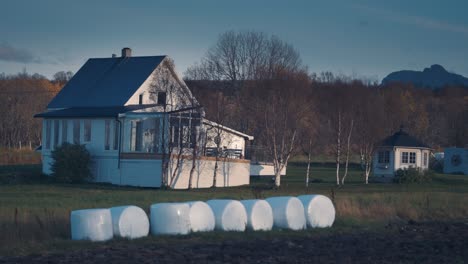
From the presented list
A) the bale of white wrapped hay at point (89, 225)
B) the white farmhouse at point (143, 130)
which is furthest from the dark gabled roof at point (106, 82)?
the bale of white wrapped hay at point (89, 225)

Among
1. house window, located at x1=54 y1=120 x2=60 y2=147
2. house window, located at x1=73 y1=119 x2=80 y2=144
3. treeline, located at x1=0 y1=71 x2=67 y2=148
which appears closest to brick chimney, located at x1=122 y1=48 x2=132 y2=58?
house window, located at x1=54 y1=120 x2=60 y2=147

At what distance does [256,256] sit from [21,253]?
511cm

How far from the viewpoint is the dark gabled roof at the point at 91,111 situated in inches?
1681

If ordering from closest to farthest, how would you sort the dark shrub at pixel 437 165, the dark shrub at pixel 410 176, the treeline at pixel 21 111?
the dark shrub at pixel 410 176, the dark shrub at pixel 437 165, the treeline at pixel 21 111

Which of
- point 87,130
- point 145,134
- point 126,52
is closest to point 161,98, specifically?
point 145,134

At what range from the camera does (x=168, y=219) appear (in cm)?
1866

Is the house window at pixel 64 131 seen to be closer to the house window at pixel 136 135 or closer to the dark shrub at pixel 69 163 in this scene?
the dark shrub at pixel 69 163

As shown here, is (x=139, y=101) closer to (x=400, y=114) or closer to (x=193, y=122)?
(x=193, y=122)

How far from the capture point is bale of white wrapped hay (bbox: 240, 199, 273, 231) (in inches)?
793

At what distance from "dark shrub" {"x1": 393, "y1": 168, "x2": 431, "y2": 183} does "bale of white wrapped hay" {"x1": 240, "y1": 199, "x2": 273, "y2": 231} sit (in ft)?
102

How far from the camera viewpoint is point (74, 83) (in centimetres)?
4978

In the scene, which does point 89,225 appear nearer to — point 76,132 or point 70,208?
point 70,208

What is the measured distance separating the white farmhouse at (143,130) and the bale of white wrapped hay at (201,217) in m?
21.4

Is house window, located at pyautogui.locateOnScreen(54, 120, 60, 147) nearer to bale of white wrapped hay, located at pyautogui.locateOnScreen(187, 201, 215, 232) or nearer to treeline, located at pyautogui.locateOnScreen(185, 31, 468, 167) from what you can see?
treeline, located at pyautogui.locateOnScreen(185, 31, 468, 167)
